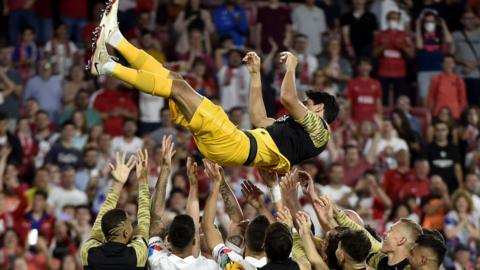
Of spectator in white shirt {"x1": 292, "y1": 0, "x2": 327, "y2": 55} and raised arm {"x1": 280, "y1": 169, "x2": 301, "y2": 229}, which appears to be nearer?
raised arm {"x1": 280, "y1": 169, "x2": 301, "y2": 229}

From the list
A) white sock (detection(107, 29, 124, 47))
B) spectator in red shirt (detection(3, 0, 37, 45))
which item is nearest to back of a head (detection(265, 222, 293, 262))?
white sock (detection(107, 29, 124, 47))

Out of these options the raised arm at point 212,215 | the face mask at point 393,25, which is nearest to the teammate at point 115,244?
the raised arm at point 212,215

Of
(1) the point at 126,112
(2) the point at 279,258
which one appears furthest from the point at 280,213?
(1) the point at 126,112

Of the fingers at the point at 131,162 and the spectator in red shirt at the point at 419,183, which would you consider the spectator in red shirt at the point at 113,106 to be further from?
the fingers at the point at 131,162

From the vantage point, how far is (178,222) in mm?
9102

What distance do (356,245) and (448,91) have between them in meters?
10.5

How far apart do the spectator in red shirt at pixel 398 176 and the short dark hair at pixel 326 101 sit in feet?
20.1

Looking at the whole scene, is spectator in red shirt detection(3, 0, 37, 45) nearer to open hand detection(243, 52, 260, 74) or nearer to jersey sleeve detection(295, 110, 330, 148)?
open hand detection(243, 52, 260, 74)

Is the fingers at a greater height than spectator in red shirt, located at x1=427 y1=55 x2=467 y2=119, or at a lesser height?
greater

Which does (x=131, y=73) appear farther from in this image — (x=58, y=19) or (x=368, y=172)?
(x=58, y=19)

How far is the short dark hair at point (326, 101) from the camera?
1083 cm

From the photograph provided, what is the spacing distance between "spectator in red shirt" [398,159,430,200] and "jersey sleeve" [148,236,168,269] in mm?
7601

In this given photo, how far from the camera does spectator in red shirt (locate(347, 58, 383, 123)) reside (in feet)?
61.0

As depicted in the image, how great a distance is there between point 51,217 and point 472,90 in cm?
742
